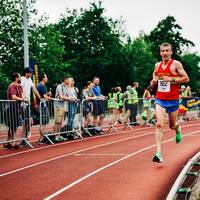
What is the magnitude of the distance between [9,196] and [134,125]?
14.6 metres

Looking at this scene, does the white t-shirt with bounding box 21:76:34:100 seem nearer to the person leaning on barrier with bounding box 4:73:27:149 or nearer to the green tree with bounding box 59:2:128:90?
the person leaning on barrier with bounding box 4:73:27:149

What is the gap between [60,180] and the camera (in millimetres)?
6883

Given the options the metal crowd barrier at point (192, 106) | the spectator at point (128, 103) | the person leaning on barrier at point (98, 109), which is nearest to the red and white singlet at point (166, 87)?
the person leaning on barrier at point (98, 109)

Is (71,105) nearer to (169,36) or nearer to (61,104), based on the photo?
(61,104)

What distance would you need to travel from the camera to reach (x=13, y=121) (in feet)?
38.3

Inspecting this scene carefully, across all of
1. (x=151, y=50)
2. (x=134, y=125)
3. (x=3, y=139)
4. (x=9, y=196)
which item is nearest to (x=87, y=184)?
(x=9, y=196)

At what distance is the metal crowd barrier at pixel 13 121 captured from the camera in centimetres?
1143

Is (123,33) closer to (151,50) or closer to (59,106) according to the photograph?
(151,50)

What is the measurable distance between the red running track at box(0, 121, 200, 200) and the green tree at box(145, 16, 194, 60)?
67.9 m

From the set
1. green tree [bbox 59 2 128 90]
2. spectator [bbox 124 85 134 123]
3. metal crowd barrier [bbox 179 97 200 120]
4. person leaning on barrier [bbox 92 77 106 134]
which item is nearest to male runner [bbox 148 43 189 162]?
person leaning on barrier [bbox 92 77 106 134]

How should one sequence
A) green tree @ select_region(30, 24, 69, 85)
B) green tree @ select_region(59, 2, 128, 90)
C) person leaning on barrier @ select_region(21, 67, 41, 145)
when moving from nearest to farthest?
person leaning on barrier @ select_region(21, 67, 41, 145) → green tree @ select_region(30, 24, 69, 85) → green tree @ select_region(59, 2, 128, 90)

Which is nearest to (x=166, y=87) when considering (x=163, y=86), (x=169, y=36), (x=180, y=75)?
(x=163, y=86)

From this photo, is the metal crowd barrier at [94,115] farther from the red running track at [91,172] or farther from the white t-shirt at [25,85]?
the red running track at [91,172]

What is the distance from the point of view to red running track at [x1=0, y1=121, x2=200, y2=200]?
5.93 m
